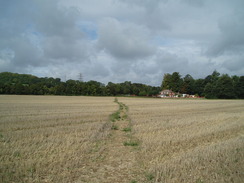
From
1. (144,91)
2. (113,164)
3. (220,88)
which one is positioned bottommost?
(113,164)

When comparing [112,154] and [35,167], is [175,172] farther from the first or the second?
[35,167]

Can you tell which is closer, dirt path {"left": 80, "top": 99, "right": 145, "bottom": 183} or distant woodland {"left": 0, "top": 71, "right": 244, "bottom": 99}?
dirt path {"left": 80, "top": 99, "right": 145, "bottom": 183}

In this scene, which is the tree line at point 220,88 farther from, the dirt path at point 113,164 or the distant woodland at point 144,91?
the dirt path at point 113,164

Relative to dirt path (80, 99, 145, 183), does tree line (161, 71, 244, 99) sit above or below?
above

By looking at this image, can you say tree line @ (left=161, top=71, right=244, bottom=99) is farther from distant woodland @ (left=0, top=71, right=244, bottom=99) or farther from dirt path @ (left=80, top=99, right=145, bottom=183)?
dirt path @ (left=80, top=99, right=145, bottom=183)

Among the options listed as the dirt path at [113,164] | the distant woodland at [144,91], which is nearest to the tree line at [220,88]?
the distant woodland at [144,91]

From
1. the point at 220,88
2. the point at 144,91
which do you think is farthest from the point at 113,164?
the point at 144,91

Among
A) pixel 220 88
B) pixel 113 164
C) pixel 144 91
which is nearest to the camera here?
pixel 113 164

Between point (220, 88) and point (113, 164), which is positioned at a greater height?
point (220, 88)

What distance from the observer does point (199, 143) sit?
24.4 ft

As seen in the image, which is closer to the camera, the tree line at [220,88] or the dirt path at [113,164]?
the dirt path at [113,164]

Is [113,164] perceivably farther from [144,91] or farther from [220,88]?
[144,91]

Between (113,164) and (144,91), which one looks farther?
(144,91)

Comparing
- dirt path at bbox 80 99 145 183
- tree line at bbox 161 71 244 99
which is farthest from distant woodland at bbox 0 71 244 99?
dirt path at bbox 80 99 145 183
